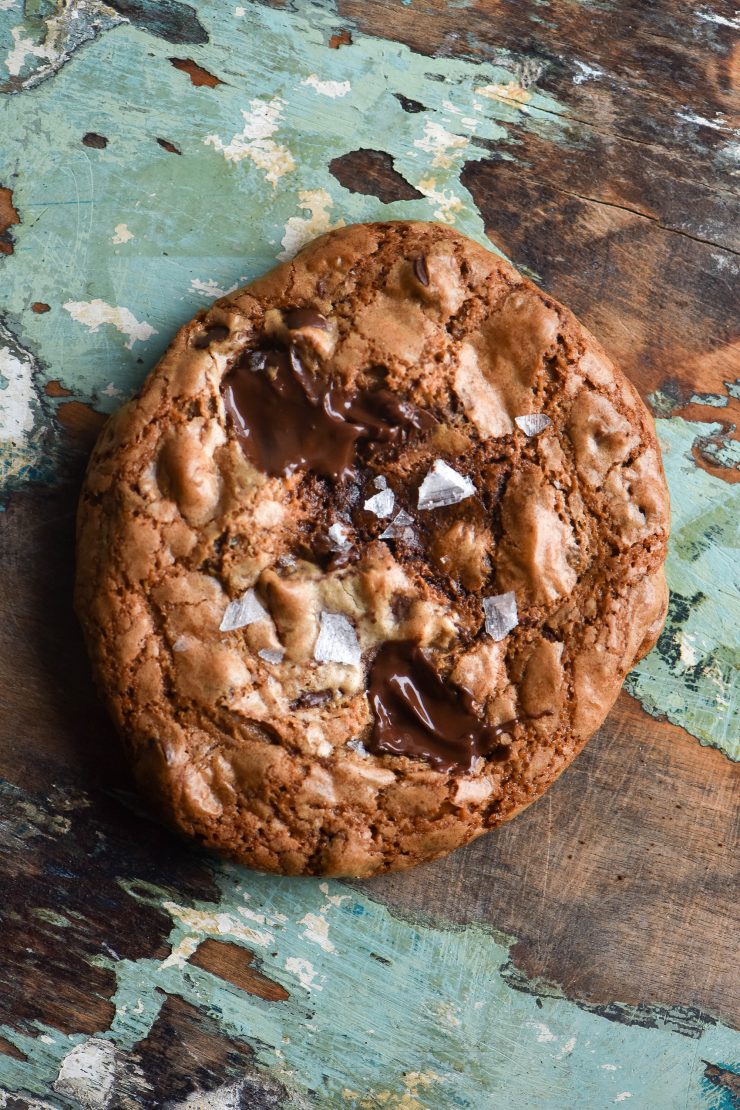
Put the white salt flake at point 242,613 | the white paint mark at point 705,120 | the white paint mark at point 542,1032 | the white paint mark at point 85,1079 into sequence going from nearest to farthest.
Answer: the white salt flake at point 242,613, the white paint mark at point 85,1079, the white paint mark at point 542,1032, the white paint mark at point 705,120

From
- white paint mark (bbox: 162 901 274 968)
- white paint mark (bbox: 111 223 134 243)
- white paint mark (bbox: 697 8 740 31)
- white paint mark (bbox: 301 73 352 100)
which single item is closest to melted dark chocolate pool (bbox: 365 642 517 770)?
white paint mark (bbox: 162 901 274 968)

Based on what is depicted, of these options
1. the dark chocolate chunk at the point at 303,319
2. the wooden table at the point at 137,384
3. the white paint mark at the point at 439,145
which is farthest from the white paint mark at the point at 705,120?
the dark chocolate chunk at the point at 303,319

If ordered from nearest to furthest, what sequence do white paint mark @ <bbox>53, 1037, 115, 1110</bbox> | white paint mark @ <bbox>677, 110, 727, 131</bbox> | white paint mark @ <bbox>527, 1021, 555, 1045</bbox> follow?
white paint mark @ <bbox>53, 1037, 115, 1110</bbox> → white paint mark @ <bbox>527, 1021, 555, 1045</bbox> → white paint mark @ <bbox>677, 110, 727, 131</bbox>

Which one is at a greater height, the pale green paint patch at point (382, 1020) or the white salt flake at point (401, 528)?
the white salt flake at point (401, 528)

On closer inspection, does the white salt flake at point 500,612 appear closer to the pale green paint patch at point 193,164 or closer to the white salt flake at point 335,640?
the white salt flake at point 335,640

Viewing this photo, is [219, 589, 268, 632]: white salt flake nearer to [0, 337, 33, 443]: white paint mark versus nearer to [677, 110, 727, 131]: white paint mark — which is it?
[0, 337, 33, 443]: white paint mark

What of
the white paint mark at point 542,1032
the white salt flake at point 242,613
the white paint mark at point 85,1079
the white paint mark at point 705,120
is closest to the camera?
the white salt flake at point 242,613

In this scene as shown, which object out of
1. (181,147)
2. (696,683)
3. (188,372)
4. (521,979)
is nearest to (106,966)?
(521,979)
